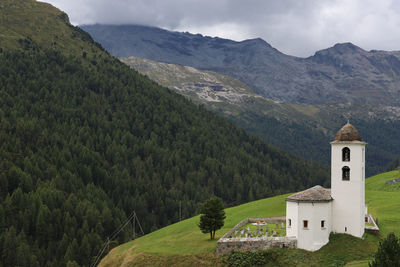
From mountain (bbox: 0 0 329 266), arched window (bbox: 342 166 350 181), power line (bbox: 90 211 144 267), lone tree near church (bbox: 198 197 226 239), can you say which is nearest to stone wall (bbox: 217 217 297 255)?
lone tree near church (bbox: 198 197 226 239)

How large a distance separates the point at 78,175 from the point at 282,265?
10919cm

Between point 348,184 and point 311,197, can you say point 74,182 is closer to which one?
point 311,197

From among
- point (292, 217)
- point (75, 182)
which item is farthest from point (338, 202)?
point (75, 182)

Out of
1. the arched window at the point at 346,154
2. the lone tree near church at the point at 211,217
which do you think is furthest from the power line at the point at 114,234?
the arched window at the point at 346,154

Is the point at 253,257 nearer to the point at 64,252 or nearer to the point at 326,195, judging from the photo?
the point at 326,195

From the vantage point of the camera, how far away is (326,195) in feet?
212

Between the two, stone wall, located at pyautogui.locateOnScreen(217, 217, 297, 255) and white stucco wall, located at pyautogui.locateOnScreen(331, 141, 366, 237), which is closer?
stone wall, located at pyautogui.locateOnScreen(217, 217, 297, 255)

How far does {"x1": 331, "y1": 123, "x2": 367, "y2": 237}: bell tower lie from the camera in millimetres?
63875

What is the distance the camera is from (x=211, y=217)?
6956 cm

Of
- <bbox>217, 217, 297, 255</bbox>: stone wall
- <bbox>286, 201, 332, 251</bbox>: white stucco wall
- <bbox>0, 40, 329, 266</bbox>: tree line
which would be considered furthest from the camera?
<bbox>0, 40, 329, 266</bbox>: tree line

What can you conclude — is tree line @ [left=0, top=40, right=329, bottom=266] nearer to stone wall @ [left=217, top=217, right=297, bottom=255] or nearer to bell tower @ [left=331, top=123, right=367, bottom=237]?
stone wall @ [left=217, top=217, right=297, bottom=255]

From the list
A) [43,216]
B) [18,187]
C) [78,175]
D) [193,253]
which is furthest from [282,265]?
[78,175]

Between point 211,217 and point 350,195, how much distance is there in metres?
18.7

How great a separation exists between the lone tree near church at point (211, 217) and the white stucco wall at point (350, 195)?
15.3 m
